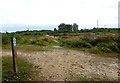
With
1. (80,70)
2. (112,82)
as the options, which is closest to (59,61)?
(80,70)

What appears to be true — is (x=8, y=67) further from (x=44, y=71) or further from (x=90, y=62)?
(x=90, y=62)

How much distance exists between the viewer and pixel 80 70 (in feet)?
34.1

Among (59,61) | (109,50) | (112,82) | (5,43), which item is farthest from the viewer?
(5,43)

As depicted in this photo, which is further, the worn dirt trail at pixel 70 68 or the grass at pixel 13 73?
the worn dirt trail at pixel 70 68

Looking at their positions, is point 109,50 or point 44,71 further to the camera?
point 109,50

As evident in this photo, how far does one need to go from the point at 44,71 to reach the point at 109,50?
676cm

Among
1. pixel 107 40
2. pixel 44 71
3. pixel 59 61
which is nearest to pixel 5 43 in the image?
pixel 107 40

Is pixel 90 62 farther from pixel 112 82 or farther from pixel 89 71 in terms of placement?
pixel 112 82

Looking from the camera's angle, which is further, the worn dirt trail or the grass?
the worn dirt trail

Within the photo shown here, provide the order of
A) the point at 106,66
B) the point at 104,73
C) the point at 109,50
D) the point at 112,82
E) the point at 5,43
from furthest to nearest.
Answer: the point at 5,43, the point at 109,50, the point at 106,66, the point at 104,73, the point at 112,82

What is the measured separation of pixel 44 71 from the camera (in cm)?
1023

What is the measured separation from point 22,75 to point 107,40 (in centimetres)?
1108

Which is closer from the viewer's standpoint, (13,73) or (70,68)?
(13,73)

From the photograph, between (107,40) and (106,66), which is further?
(107,40)
